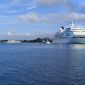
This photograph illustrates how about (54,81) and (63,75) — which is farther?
(63,75)

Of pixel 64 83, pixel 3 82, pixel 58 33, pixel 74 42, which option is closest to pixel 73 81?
pixel 64 83

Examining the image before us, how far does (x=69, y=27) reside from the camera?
120500 mm

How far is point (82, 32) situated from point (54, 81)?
97.4 metres

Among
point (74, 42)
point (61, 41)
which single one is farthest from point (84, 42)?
point (61, 41)

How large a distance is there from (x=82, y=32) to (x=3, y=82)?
97965 mm

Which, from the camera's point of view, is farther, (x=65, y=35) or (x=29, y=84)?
(x=65, y=35)

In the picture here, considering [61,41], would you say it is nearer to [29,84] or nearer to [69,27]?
[69,27]

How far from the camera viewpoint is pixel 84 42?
113062 millimetres

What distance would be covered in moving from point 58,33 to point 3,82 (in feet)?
365

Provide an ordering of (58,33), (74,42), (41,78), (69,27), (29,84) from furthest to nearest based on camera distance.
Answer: (58,33) → (69,27) → (74,42) → (41,78) → (29,84)

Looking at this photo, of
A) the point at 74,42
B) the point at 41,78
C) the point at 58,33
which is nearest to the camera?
the point at 41,78

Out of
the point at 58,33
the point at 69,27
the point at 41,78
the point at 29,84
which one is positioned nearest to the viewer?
the point at 29,84

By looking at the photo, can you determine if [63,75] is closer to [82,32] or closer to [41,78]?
[41,78]

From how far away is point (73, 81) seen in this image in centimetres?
1817
